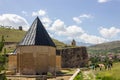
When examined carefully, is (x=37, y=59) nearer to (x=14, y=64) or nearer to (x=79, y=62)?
(x=14, y=64)

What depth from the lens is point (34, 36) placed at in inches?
1371

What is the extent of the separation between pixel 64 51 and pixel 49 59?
4094cm

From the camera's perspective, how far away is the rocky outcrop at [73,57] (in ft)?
244

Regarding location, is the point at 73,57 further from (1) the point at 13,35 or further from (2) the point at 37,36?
(2) the point at 37,36

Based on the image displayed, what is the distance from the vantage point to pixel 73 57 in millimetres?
75750

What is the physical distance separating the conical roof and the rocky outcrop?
124 feet

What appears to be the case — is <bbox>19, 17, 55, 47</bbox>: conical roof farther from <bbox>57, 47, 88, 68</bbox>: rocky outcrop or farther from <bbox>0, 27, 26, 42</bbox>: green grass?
<bbox>0, 27, 26, 42</bbox>: green grass

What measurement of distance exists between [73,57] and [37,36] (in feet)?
137

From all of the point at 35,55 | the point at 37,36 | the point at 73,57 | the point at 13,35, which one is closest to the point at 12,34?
the point at 13,35

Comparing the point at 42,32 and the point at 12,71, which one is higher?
the point at 42,32

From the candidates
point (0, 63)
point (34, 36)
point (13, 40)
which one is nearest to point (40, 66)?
point (34, 36)

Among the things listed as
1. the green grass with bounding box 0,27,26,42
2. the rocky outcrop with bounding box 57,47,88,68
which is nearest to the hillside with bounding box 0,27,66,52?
the green grass with bounding box 0,27,26,42

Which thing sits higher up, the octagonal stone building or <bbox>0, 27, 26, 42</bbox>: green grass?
<bbox>0, 27, 26, 42</bbox>: green grass

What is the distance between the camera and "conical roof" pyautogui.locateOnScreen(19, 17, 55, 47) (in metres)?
34.2
